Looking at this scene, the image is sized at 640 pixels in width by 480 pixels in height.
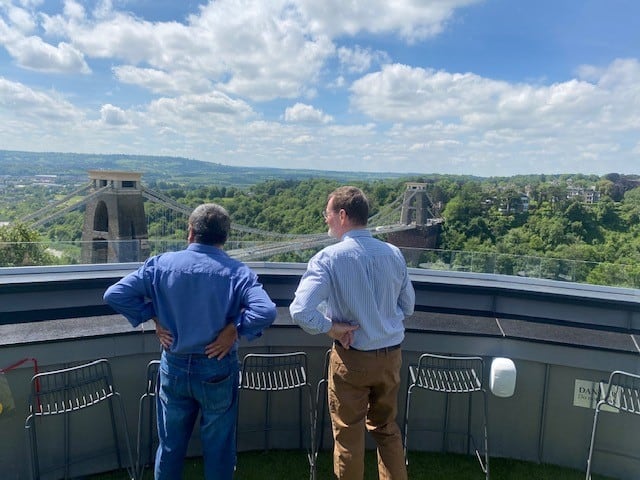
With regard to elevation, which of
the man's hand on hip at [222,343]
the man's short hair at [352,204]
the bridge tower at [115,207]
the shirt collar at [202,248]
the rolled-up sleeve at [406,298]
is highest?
the man's short hair at [352,204]

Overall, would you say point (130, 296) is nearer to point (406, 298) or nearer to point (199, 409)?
point (199, 409)

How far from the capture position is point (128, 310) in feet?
6.26

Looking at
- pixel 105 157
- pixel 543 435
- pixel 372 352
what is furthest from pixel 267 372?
pixel 105 157

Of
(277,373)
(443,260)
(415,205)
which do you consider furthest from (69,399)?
(415,205)

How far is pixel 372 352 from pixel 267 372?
3.08 feet

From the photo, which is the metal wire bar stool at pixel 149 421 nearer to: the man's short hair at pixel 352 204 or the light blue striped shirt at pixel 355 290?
the light blue striped shirt at pixel 355 290

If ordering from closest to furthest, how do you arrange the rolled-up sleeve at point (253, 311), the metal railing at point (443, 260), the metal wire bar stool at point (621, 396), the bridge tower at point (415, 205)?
the rolled-up sleeve at point (253, 311) → the metal wire bar stool at point (621, 396) → the metal railing at point (443, 260) → the bridge tower at point (415, 205)

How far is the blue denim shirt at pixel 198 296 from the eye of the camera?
5.97ft

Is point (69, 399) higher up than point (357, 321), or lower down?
lower down

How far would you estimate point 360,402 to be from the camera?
2035 millimetres

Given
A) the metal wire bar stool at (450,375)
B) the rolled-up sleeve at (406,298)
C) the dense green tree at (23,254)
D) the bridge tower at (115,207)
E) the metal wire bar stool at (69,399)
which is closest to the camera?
the rolled-up sleeve at (406,298)

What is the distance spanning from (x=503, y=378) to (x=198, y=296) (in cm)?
170

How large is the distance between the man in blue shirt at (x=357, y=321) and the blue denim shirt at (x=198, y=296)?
188 millimetres

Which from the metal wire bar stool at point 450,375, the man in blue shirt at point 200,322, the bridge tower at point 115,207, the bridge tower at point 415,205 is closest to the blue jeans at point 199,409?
the man in blue shirt at point 200,322
